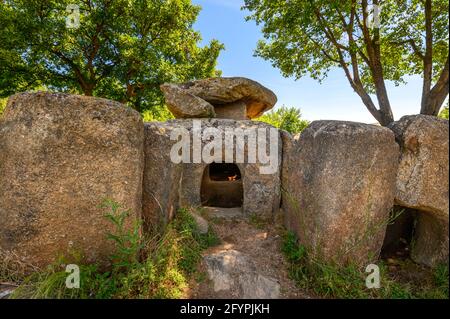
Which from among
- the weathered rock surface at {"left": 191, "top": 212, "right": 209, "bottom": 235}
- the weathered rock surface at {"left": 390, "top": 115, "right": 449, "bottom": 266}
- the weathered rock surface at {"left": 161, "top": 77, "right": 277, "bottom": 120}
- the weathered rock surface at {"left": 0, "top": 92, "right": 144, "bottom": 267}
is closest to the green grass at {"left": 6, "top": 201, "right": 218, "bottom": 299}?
the weathered rock surface at {"left": 0, "top": 92, "right": 144, "bottom": 267}

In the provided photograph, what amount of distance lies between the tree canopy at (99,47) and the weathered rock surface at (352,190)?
8.68 meters

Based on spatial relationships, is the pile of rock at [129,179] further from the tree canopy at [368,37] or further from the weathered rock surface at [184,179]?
the tree canopy at [368,37]

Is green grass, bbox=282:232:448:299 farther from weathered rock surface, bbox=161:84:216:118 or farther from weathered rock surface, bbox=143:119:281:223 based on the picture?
weathered rock surface, bbox=161:84:216:118

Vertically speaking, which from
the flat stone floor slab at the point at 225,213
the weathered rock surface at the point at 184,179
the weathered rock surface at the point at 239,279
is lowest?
the weathered rock surface at the point at 239,279

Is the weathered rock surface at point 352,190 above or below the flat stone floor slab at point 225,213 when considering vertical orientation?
above

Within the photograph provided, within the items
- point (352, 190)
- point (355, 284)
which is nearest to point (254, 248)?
point (355, 284)

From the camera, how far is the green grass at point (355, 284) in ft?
8.39

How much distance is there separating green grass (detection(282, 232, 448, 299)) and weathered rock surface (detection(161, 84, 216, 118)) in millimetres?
4266

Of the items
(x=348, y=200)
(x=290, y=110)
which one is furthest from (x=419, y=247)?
(x=290, y=110)

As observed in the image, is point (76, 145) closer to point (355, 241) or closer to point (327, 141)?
point (327, 141)

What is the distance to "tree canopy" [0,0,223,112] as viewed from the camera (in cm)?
853

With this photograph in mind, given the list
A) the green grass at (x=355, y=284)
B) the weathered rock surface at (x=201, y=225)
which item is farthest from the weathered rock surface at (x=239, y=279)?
the weathered rock surface at (x=201, y=225)

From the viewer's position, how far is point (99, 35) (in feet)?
32.2
